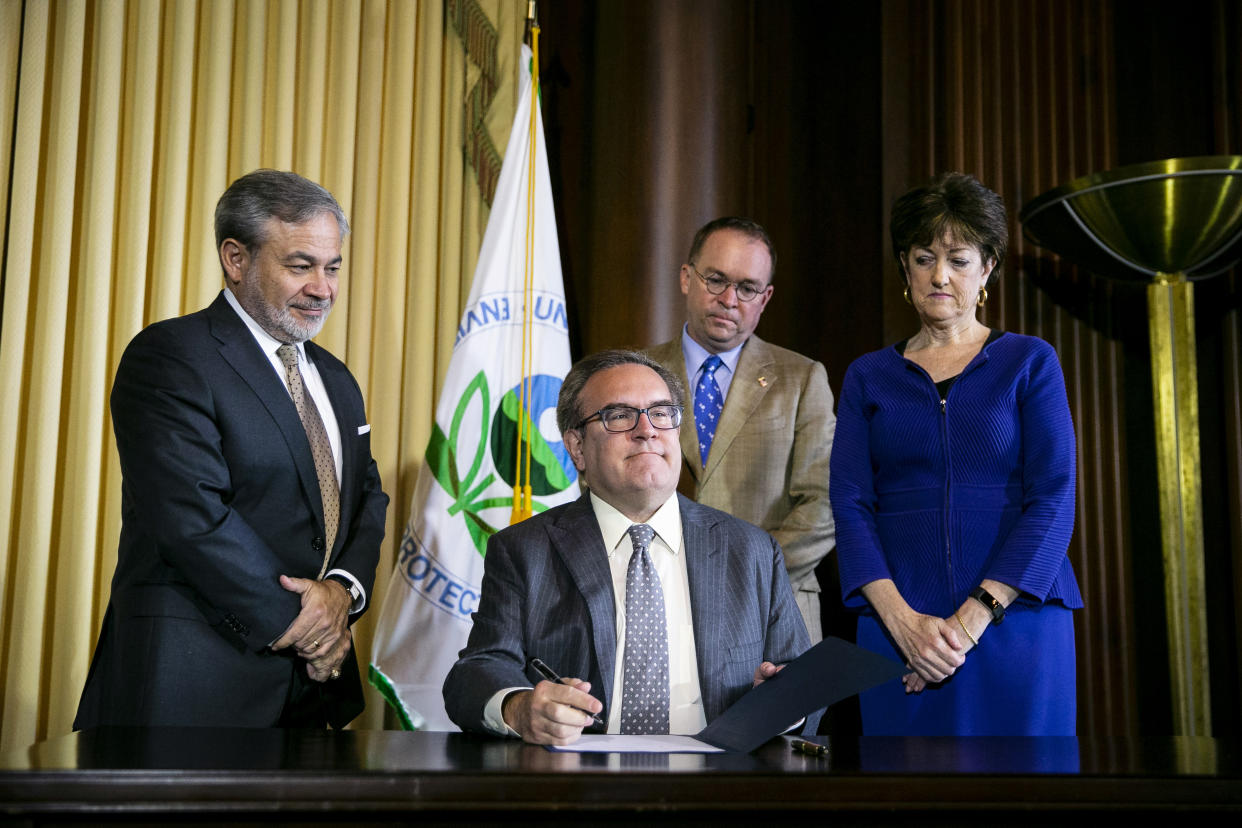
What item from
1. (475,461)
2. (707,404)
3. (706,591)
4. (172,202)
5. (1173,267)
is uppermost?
(172,202)

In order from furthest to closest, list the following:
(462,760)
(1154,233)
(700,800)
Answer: (1154,233) < (462,760) < (700,800)

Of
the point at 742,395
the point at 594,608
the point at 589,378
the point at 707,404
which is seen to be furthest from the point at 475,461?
the point at 594,608

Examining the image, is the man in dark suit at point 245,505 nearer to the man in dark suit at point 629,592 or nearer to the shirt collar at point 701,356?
the man in dark suit at point 629,592

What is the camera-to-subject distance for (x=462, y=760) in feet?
4.45

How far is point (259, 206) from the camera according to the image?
7.66ft

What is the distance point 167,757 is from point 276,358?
3.93 ft

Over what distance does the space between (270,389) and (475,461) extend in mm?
1096

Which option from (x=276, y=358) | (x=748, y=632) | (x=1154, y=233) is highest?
(x=1154, y=233)

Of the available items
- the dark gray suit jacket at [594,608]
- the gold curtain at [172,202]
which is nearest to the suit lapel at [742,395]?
the dark gray suit jacket at [594,608]

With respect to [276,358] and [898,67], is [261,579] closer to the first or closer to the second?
[276,358]

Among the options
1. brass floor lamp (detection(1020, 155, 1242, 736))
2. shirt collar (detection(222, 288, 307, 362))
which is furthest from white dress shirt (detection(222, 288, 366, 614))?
brass floor lamp (detection(1020, 155, 1242, 736))

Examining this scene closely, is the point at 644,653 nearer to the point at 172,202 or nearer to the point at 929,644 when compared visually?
the point at 929,644

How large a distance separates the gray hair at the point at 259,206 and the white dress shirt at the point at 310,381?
0.13 m

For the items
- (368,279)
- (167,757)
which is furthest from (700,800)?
(368,279)
